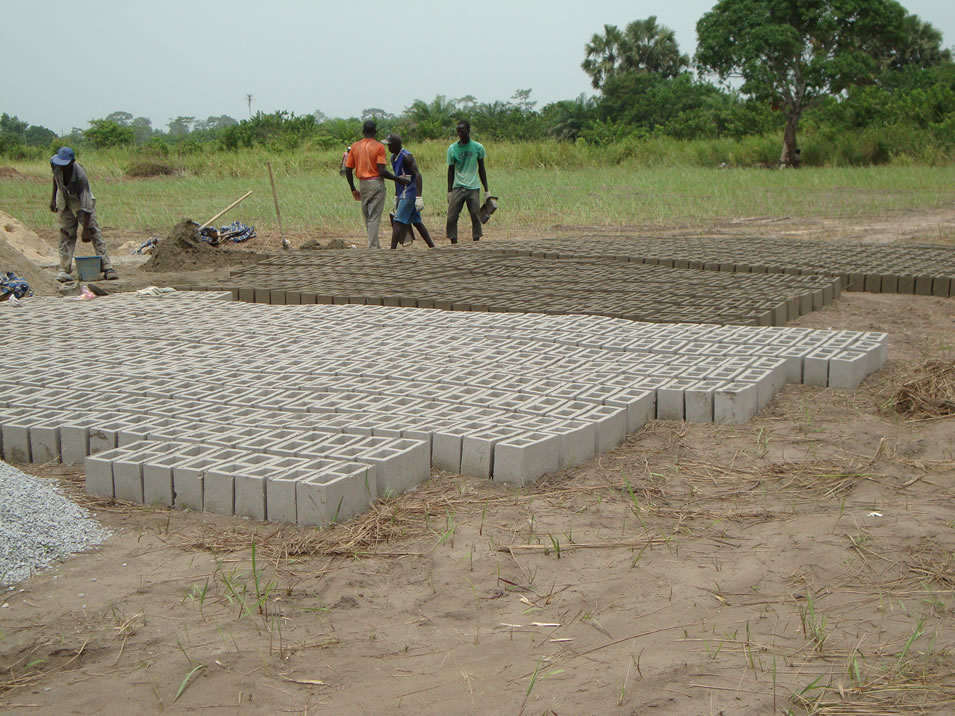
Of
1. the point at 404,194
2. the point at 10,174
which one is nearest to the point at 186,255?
the point at 404,194

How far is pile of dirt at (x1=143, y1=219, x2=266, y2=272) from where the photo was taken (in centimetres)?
1174

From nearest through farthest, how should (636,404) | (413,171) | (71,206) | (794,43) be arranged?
(636,404), (71,206), (413,171), (794,43)

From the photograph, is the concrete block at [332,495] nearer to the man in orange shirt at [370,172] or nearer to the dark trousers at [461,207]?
the man in orange shirt at [370,172]

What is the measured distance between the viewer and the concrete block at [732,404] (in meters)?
4.89

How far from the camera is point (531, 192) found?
19656 millimetres

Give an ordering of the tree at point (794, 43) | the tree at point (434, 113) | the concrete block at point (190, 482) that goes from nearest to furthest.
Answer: the concrete block at point (190, 482) < the tree at point (794, 43) < the tree at point (434, 113)

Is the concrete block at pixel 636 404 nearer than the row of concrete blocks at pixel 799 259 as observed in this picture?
Yes

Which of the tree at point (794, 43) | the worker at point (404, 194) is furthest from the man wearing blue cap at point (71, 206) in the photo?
the tree at point (794, 43)

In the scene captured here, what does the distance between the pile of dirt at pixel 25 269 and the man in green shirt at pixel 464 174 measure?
15.3 ft

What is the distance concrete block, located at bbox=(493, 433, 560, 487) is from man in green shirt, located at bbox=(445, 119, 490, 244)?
793cm

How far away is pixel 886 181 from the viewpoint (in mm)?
19781

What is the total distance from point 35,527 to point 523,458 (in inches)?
73.3

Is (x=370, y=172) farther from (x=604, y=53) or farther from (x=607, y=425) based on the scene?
(x=604, y=53)

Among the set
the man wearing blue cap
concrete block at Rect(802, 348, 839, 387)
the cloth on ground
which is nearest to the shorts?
the man wearing blue cap
